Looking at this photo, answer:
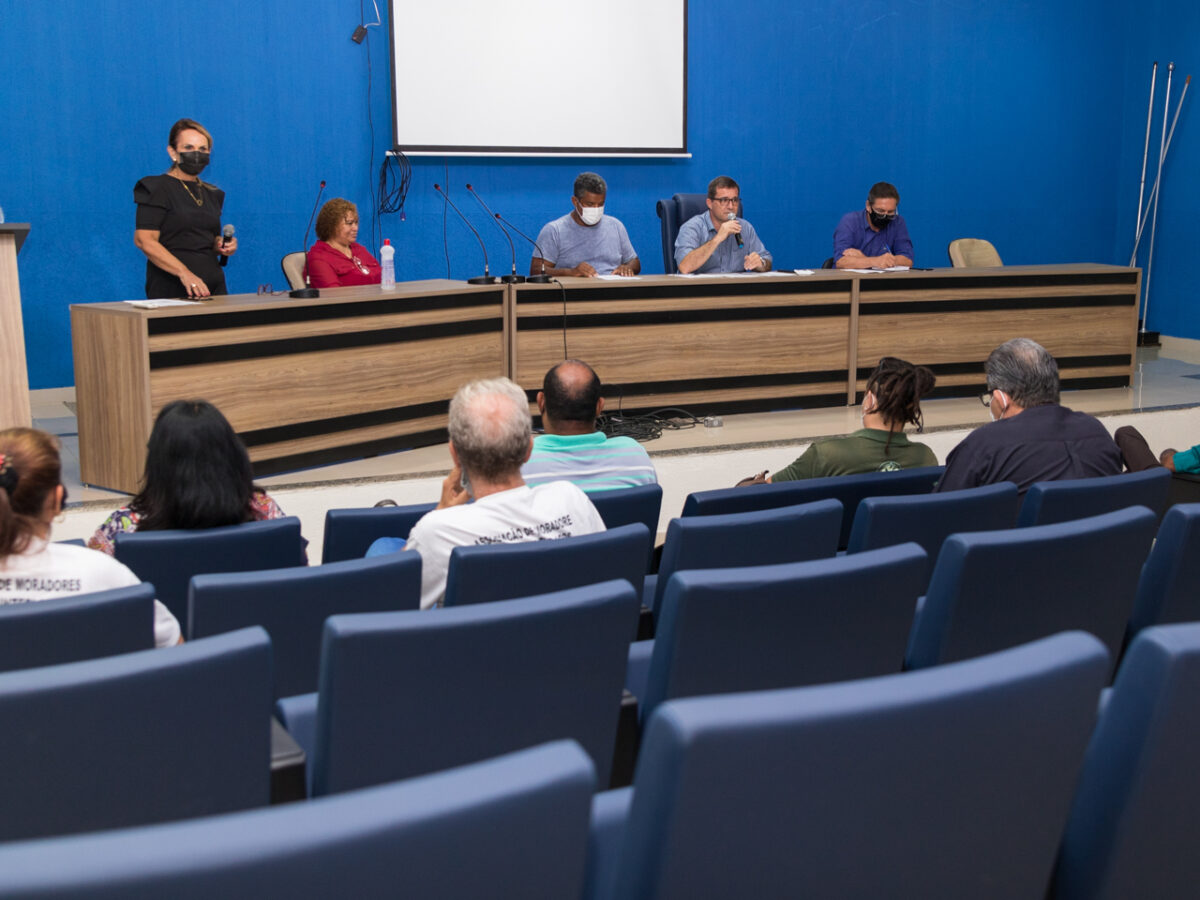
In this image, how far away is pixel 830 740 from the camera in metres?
0.93

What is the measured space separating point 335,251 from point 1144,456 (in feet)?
12.8

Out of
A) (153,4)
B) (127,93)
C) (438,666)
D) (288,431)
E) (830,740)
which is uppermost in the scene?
(153,4)

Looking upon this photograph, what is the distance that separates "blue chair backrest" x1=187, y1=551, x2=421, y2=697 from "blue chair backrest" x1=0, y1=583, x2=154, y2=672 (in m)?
0.09

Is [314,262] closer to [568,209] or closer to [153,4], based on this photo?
[153,4]

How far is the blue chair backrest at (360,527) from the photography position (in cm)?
254

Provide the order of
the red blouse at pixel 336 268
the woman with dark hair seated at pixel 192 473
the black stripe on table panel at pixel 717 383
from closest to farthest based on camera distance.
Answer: the woman with dark hair seated at pixel 192 473 → the red blouse at pixel 336 268 → the black stripe on table panel at pixel 717 383

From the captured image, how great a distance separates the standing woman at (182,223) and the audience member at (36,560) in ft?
10.3

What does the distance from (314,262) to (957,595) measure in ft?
14.8

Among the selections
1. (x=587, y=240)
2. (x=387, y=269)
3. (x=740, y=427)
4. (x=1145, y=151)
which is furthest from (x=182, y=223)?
(x=1145, y=151)

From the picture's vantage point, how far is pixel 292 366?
16.6 feet

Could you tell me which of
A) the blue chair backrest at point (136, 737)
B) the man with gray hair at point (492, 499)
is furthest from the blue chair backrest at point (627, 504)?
the blue chair backrest at point (136, 737)

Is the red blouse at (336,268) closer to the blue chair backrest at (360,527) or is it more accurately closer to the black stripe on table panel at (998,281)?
the black stripe on table panel at (998,281)

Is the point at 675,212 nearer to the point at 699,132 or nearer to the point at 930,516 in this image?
the point at 699,132

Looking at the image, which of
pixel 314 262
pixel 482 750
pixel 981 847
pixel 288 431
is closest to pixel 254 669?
pixel 482 750
